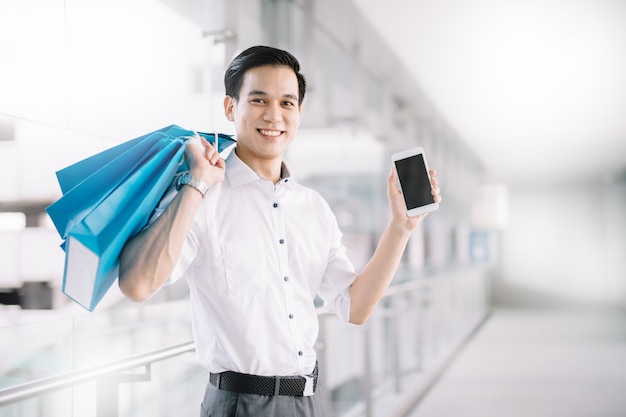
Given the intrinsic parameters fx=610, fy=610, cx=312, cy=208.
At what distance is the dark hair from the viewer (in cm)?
145

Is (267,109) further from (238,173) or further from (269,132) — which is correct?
(238,173)

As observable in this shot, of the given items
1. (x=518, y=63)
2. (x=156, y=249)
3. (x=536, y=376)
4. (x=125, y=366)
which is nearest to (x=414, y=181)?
(x=156, y=249)

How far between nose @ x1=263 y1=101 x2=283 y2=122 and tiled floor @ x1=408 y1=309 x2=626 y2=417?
417 cm

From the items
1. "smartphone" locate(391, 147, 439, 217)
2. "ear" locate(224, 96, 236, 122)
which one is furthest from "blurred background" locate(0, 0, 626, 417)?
"smartphone" locate(391, 147, 439, 217)

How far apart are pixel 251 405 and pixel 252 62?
80 centimetres

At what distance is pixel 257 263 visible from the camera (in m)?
1.40

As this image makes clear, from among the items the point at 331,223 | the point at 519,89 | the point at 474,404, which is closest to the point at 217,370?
the point at 331,223

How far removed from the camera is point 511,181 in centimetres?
1662

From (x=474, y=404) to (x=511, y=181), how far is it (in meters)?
12.2

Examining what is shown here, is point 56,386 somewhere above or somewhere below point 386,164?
below

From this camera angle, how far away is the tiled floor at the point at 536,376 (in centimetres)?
518

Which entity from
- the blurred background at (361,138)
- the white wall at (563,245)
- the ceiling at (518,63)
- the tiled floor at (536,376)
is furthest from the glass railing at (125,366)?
the white wall at (563,245)

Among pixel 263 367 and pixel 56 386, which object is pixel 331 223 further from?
pixel 56 386

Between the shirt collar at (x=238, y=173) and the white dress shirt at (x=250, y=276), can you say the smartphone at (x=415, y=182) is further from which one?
the shirt collar at (x=238, y=173)
